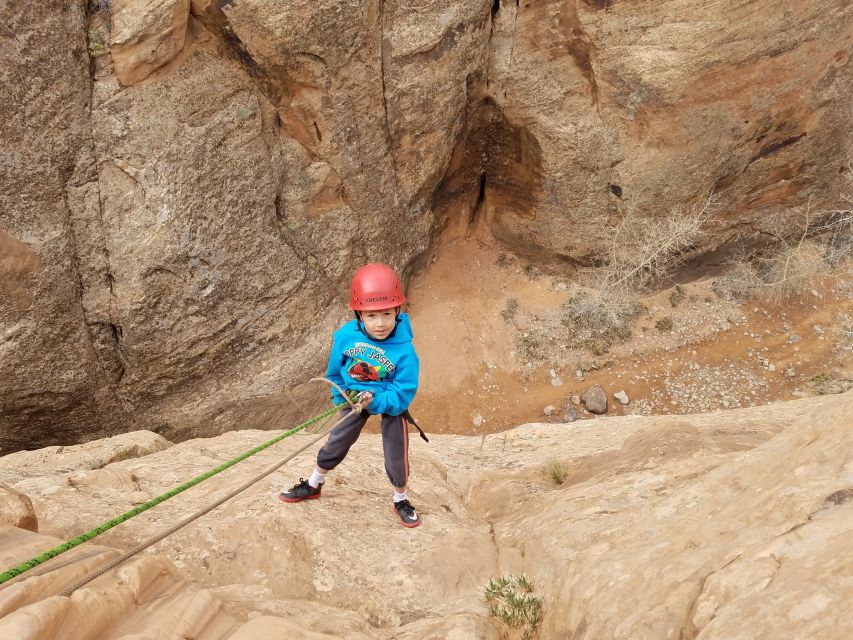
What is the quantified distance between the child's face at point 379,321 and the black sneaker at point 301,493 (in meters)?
1.32

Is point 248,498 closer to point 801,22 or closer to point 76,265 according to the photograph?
point 76,265

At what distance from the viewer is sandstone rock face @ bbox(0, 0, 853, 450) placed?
6914 millimetres

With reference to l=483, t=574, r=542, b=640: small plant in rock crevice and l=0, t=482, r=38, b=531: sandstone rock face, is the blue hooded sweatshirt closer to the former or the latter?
l=483, t=574, r=542, b=640: small plant in rock crevice

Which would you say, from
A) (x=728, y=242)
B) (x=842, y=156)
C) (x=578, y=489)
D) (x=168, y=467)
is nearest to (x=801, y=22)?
(x=842, y=156)

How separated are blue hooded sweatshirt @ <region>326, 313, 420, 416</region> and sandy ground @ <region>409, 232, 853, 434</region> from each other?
671 centimetres

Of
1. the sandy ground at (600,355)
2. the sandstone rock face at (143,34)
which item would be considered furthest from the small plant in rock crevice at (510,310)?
the sandstone rock face at (143,34)

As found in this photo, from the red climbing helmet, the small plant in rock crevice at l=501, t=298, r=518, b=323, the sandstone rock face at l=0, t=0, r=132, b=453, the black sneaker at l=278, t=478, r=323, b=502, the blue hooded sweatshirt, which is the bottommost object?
the black sneaker at l=278, t=478, r=323, b=502

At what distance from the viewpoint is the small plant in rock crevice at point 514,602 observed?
2.83 metres

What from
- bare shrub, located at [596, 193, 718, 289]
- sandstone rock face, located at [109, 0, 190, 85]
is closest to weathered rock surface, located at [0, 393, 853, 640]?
sandstone rock face, located at [109, 0, 190, 85]

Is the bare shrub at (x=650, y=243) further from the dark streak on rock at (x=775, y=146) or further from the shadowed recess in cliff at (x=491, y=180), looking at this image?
the shadowed recess in cliff at (x=491, y=180)

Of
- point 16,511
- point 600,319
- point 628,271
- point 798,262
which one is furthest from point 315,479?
point 798,262

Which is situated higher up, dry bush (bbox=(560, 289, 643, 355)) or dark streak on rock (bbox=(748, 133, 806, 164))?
dark streak on rock (bbox=(748, 133, 806, 164))

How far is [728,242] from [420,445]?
28.8 ft

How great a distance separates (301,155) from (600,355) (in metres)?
6.80
